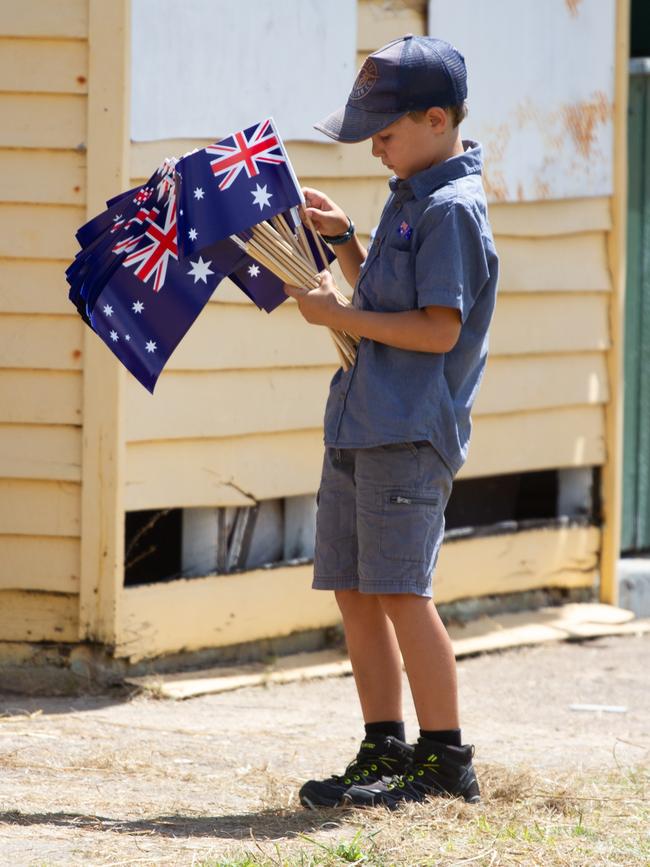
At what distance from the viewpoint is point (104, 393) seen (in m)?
4.66

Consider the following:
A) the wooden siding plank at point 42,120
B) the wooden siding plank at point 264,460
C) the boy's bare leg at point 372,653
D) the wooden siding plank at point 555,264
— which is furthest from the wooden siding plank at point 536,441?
the boy's bare leg at point 372,653

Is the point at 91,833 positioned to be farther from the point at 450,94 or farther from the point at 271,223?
the point at 450,94

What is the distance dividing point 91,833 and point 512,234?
3.33 m

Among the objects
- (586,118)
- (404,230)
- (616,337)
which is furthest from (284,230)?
(616,337)

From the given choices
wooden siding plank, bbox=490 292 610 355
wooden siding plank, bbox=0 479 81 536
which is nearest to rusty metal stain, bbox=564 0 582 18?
wooden siding plank, bbox=490 292 610 355

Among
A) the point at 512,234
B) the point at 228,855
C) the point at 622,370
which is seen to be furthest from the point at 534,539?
the point at 228,855

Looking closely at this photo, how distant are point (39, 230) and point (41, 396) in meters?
0.55

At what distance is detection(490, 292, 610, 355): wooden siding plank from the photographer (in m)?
5.80

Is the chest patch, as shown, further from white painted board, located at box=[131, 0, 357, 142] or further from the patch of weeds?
white painted board, located at box=[131, 0, 357, 142]

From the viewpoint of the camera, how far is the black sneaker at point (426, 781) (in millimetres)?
3391

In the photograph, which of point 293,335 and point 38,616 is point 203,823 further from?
point 293,335

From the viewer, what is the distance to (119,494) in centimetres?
471

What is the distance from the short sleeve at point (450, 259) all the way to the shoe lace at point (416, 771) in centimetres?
107

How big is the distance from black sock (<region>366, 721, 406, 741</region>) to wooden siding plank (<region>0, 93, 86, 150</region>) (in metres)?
2.18
